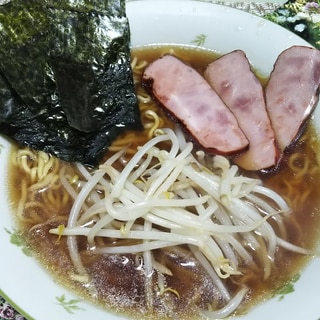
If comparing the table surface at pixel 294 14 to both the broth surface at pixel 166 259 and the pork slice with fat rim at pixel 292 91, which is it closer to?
the pork slice with fat rim at pixel 292 91

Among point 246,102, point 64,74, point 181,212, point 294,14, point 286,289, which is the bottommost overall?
point 286,289

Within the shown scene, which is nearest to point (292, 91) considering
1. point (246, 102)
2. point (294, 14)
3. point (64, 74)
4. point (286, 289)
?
point (246, 102)

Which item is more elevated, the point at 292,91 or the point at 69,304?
the point at 292,91

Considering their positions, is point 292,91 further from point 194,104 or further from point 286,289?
point 286,289

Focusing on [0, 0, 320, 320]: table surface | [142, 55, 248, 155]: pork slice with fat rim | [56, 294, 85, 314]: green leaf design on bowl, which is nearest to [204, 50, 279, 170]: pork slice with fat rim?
[142, 55, 248, 155]: pork slice with fat rim

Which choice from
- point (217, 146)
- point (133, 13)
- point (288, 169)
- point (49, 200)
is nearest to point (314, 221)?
point (288, 169)

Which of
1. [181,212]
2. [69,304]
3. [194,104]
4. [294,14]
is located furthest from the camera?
[294,14]

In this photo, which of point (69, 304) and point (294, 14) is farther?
point (294, 14)
